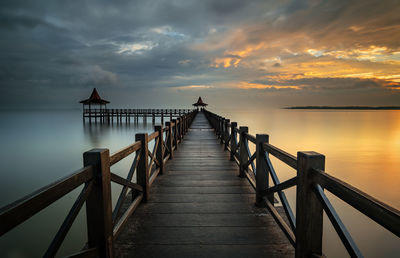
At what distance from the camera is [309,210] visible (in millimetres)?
1991

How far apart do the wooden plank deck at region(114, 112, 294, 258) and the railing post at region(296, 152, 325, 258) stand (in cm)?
47

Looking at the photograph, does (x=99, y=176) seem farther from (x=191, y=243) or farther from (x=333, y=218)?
(x=333, y=218)

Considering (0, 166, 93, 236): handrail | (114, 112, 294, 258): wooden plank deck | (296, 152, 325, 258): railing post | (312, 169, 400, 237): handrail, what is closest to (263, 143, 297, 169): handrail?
(296, 152, 325, 258): railing post

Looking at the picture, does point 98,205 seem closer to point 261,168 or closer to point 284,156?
point 284,156

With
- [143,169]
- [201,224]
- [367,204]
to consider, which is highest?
[367,204]

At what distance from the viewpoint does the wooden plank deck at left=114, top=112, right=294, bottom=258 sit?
8.17 feet

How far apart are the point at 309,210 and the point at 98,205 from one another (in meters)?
1.96

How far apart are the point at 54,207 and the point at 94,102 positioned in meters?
42.6

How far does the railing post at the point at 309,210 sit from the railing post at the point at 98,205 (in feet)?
6.20

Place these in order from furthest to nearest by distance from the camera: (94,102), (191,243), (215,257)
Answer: (94,102) → (191,243) → (215,257)

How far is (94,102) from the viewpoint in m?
45.7

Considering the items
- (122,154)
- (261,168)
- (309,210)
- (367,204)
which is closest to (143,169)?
(122,154)

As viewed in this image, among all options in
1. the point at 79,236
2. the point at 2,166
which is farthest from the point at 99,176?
the point at 2,166

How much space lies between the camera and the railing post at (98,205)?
2.04 m
